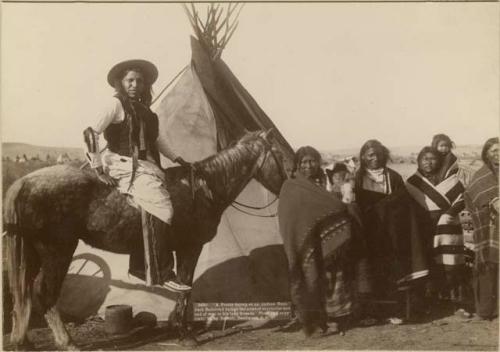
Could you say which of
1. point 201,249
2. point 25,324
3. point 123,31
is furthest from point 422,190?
point 25,324

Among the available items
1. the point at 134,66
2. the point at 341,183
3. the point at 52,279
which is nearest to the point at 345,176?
the point at 341,183

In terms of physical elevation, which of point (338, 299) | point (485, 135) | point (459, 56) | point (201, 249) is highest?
point (459, 56)

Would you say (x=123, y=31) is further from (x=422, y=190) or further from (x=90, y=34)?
(x=422, y=190)

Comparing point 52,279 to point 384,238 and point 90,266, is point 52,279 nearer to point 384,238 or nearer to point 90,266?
point 90,266

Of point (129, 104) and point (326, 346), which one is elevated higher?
point (129, 104)

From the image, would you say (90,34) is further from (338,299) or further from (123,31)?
(338,299)

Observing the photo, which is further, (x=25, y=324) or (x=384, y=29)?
(x=384, y=29)
